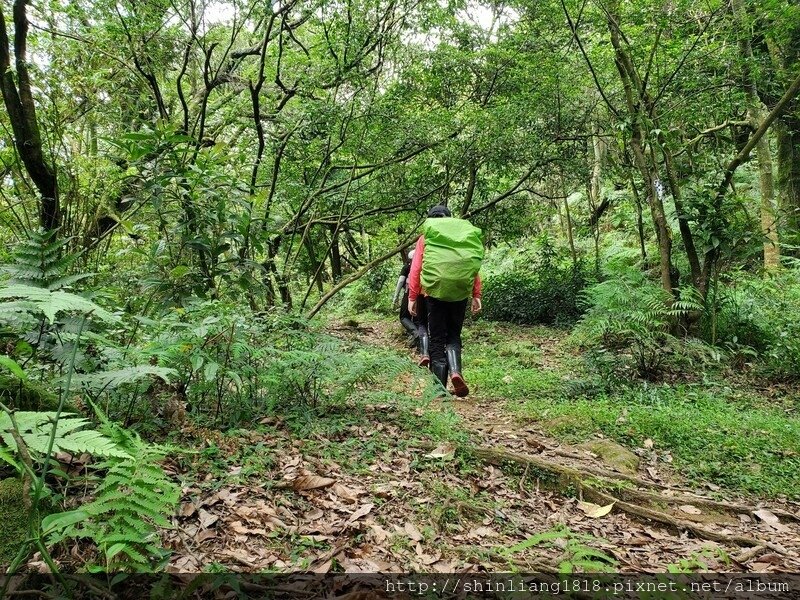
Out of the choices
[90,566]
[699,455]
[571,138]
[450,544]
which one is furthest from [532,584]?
[571,138]

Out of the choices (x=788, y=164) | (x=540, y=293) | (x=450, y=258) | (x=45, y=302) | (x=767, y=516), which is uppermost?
(x=788, y=164)

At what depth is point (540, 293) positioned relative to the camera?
459 inches

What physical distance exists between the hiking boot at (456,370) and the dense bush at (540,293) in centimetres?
604

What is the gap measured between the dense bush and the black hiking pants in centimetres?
598

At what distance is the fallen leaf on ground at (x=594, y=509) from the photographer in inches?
122

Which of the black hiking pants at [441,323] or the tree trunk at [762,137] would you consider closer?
the black hiking pants at [441,323]

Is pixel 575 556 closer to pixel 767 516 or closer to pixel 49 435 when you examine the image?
pixel 767 516

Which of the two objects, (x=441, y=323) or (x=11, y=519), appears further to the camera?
(x=441, y=323)

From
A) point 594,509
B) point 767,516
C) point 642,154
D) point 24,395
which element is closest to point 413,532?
point 594,509

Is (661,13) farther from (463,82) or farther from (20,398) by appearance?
(20,398)

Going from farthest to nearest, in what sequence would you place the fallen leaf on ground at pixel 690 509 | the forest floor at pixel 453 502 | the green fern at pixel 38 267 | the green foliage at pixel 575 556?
the fallen leaf on ground at pixel 690 509
the green fern at pixel 38 267
the forest floor at pixel 453 502
the green foliage at pixel 575 556

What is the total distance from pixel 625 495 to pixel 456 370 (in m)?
2.39

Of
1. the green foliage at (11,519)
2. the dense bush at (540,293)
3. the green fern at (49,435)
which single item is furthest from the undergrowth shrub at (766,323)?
the green foliage at (11,519)

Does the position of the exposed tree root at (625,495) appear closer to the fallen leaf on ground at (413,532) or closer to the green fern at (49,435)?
the fallen leaf on ground at (413,532)
